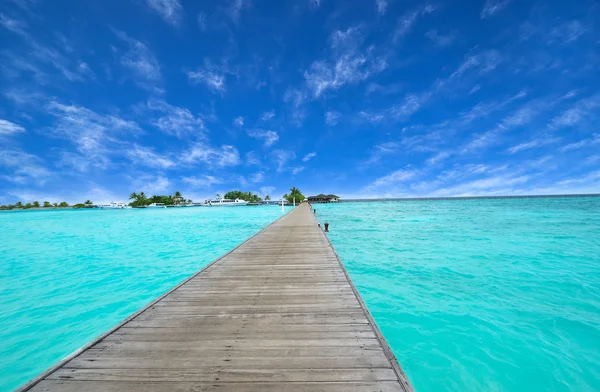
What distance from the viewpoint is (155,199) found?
11631cm

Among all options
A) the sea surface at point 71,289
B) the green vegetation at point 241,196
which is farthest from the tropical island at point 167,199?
the sea surface at point 71,289

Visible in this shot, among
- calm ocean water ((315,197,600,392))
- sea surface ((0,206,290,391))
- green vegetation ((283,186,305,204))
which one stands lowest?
calm ocean water ((315,197,600,392))

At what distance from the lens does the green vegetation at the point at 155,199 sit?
112 m

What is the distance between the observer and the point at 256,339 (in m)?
3.15

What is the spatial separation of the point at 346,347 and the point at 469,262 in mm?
11330

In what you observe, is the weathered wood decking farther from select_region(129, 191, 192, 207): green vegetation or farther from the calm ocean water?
select_region(129, 191, 192, 207): green vegetation

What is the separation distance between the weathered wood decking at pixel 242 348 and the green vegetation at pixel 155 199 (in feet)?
417

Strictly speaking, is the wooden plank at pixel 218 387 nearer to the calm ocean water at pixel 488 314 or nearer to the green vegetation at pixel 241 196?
the calm ocean water at pixel 488 314

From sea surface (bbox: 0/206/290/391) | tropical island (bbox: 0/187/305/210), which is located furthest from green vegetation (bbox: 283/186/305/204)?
sea surface (bbox: 0/206/290/391)

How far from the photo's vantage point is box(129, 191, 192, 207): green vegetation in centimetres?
11188

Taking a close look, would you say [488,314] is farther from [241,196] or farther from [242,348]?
[241,196]

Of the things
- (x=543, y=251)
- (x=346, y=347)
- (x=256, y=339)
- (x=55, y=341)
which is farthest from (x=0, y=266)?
(x=543, y=251)

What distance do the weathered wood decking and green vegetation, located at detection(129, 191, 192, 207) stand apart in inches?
5009

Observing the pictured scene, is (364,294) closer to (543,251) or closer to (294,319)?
(294,319)
